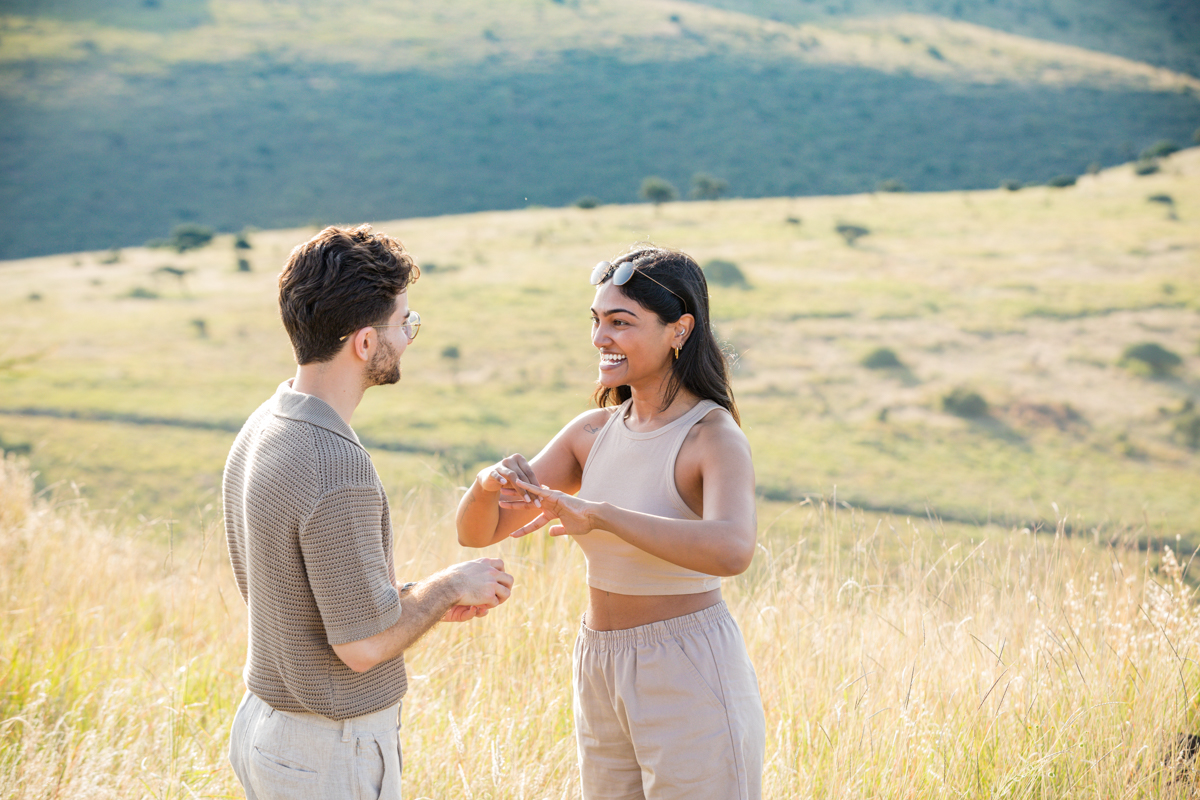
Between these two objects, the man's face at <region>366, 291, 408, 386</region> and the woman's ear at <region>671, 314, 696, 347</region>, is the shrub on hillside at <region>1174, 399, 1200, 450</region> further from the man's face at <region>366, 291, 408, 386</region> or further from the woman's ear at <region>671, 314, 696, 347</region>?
the man's face at <region>366, 291, 408, 386</region>

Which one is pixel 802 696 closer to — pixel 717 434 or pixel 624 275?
pixel 717 434

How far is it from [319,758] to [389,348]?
1.02 meters

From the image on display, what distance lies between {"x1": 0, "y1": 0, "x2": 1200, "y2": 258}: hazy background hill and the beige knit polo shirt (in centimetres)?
7772

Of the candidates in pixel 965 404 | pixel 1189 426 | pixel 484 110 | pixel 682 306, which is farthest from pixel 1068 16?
pixel 682 306

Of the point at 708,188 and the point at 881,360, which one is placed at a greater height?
the point at 708,188

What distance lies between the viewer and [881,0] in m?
139

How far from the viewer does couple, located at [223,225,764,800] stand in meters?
2.14

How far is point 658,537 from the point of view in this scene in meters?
2.38

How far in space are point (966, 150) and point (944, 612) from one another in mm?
100114

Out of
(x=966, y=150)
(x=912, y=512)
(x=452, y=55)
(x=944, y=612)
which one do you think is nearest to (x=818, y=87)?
(x=966, y=150)

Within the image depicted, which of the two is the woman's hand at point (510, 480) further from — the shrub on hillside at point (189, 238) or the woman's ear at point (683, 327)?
the shrub on hillside at point (189, 238)

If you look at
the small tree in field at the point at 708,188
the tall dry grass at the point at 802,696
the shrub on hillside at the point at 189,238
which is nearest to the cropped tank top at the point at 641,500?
the tall dry grass at the point at 802,696

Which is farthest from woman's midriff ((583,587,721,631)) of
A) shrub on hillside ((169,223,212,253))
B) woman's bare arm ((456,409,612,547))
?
shrub on hillside ((169,223,212,253))

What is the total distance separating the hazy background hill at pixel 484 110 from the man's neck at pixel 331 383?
77611 mm
